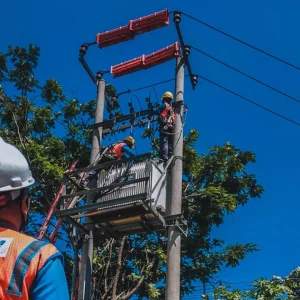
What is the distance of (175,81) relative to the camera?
988cm

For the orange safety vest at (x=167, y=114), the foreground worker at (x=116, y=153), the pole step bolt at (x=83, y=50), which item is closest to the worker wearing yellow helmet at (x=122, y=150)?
the foreground worker at (x=116, y=153)

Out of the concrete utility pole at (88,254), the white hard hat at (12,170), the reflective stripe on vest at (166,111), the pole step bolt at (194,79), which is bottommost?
the white hard hat at (12,170)

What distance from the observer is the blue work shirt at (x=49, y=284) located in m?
1.69

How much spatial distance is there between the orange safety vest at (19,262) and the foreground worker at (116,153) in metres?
7.45

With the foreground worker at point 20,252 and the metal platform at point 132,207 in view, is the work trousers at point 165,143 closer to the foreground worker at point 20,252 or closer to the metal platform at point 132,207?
the metal platform at point 132,207

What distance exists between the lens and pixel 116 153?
9586mm

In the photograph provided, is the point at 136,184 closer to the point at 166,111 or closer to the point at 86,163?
the point at 166,111

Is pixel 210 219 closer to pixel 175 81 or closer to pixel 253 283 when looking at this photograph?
pixel 253 283

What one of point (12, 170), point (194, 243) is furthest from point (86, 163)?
point (12, 170)

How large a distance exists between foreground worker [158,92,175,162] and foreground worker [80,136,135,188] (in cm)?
48

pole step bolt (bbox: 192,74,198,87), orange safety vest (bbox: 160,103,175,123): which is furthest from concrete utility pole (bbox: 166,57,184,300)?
pole step bolt (bbox: 192,74,198,87)

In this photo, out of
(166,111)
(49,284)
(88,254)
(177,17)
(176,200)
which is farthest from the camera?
(177,17)

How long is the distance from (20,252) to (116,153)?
7770 millimetres

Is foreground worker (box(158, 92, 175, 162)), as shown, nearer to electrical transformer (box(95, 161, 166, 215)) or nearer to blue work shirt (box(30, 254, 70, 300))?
electrical transformer (box(95, 161, 166, 215))
